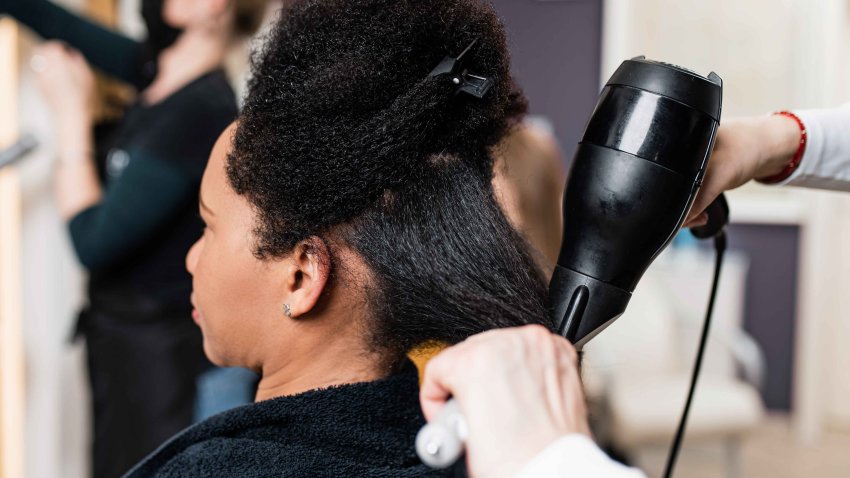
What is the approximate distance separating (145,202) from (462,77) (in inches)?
30.4

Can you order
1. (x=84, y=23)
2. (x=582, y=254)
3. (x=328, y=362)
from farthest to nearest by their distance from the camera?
(x=84, y=23)
(x=328, y=362)
(x=582, y=254)

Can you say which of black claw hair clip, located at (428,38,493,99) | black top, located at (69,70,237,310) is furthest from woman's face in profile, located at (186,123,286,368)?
black top, located at (69,70,237,310)

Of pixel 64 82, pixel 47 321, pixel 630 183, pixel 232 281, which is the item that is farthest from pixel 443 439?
pixel 47 321

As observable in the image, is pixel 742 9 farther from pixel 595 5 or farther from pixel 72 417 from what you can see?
pixel 72 417

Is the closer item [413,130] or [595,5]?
[413,130]

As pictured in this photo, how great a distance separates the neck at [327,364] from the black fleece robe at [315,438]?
0.03 metres

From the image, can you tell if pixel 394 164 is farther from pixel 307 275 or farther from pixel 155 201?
pixel 155 201

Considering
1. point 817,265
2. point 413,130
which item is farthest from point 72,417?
point 817,265

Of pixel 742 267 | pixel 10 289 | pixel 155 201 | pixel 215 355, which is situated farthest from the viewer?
pixel 742 267

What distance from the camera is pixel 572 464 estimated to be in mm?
400

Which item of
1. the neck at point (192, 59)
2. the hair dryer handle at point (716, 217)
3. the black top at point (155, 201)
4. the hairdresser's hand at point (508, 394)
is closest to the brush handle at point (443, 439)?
the hairdresser's hand at point (508, 394)

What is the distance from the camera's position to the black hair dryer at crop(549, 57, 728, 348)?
1.95 ft

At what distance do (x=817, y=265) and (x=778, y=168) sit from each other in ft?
8.95

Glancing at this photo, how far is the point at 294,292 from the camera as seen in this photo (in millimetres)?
714
